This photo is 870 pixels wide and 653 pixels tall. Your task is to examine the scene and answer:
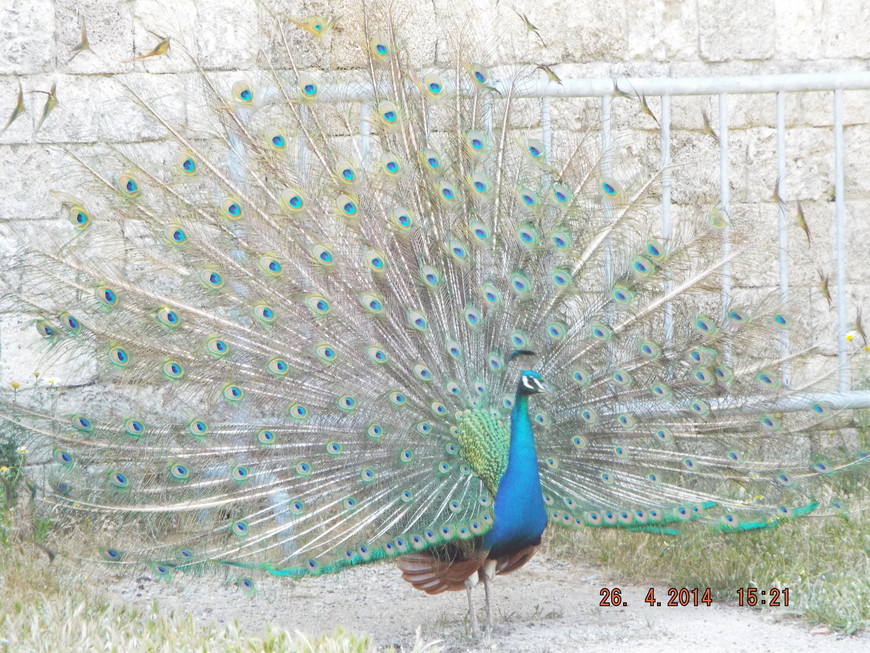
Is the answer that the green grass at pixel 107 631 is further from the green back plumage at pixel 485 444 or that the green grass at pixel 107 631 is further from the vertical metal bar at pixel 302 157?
the vertical metal bar at pixel 302 157

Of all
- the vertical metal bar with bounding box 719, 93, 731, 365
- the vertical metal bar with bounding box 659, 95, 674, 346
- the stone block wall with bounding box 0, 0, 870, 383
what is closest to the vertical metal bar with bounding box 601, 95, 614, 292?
the vertical metal bar with bounding box 659, 95, 674, 346

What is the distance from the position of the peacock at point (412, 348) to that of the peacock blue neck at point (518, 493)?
0.08 meters

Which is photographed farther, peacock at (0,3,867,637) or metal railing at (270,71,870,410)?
metal railing at (270,71,870,410)

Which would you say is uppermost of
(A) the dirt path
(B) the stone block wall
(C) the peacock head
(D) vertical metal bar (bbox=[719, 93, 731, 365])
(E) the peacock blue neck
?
(B) the stone block wall

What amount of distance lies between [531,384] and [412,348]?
0.49 meters

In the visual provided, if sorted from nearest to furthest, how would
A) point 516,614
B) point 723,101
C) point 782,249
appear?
point 516,614 → point 782,249 → point 723,101

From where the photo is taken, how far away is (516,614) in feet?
11.6

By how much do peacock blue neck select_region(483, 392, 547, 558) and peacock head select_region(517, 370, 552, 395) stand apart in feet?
0.11

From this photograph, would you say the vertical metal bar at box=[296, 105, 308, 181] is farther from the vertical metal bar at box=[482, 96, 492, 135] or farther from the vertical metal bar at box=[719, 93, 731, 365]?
the vertical metal bar at box=[719, 93, 731, 365]

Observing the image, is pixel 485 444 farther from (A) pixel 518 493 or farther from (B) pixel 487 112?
(B) pixel 487 112

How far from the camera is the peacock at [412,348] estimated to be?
3.22 m

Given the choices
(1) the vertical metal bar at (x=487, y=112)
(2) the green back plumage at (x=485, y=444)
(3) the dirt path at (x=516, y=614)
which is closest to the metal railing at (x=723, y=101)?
(1) the vertical metal bar at (x=487, y=112)

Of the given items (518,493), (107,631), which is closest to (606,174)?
(518,493)

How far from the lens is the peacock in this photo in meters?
3.22
